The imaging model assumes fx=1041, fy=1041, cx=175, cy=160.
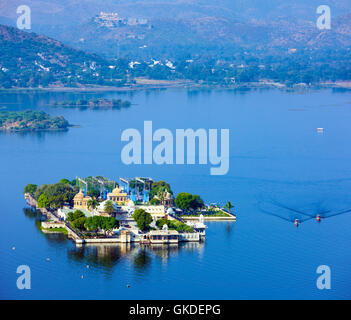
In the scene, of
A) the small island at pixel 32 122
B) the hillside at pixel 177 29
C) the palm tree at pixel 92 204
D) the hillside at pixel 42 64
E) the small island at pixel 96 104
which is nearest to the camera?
the palm tree at pixel 92 204

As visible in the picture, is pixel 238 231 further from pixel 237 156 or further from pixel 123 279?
pixel 237 156

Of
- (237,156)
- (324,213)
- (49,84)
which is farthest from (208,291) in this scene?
(49,84)

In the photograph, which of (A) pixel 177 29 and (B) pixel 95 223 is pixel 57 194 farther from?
(A) pixel 177 29

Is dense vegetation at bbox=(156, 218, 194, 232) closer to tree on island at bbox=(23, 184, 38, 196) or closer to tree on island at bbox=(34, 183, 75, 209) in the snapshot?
tree on island at bbox=(34, 183, 75, 209)

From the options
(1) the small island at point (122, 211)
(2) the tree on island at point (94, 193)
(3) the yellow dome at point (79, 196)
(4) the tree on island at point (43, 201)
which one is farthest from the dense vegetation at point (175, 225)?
(4) the tree on island at point (43, 201)

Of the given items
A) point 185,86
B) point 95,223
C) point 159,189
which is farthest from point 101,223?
point 185,86

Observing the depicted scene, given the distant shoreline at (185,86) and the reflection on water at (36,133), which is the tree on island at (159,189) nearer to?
the reflection on water at (36,133)

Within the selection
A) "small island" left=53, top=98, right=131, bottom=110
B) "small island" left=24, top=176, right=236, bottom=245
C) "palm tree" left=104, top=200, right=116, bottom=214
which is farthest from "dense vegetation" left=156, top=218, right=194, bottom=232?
"small island" left=53, top=98, right=131, bottom=110
